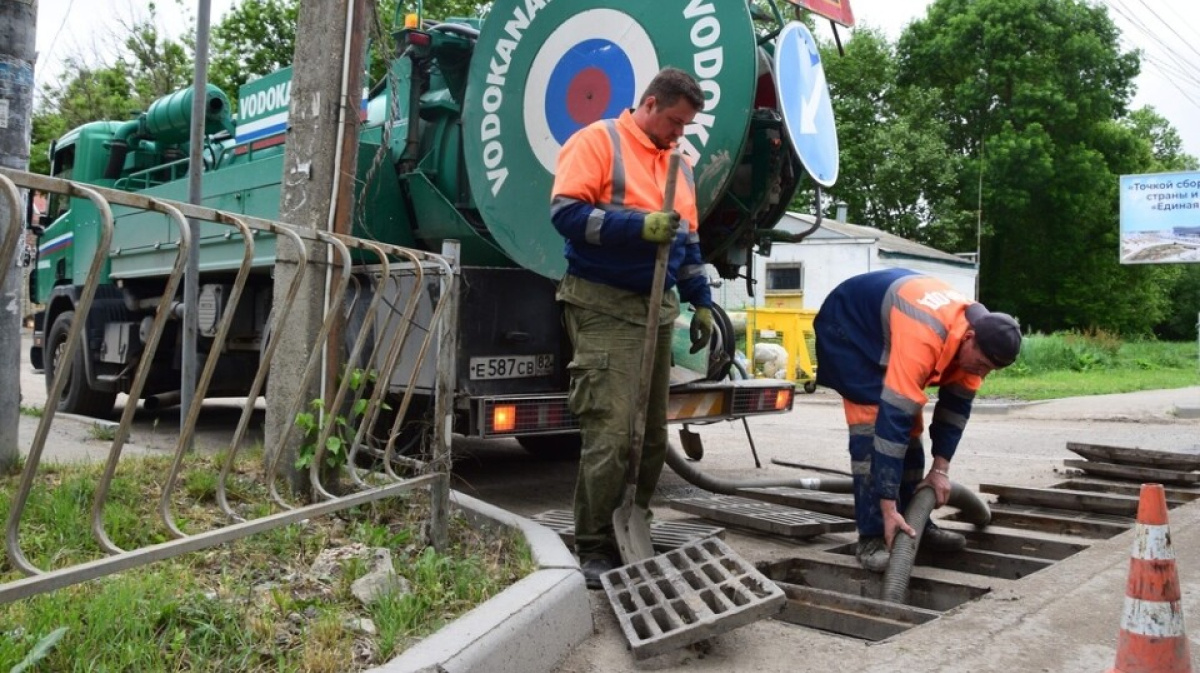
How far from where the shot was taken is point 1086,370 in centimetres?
2153

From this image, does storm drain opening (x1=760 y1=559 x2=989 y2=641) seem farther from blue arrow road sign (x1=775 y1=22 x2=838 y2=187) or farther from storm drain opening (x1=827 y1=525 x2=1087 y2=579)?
blue arrow road sign (x1=775 y1=22 x2=838 y2=187)

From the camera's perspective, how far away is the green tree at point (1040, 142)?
3497 cm

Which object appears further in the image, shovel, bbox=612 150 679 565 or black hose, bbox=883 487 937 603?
black hose, bbox=883 487 937 603

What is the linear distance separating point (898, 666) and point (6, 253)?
2484 millimetres

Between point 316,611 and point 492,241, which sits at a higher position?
point 492,241

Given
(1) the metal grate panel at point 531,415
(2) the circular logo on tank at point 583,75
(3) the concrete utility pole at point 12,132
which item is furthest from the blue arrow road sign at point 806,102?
(3) the concrete utility pole at point 12,132

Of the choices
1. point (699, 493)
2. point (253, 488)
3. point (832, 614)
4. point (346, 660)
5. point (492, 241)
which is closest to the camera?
point (346, 660)

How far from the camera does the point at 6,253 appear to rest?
2086 millimetres

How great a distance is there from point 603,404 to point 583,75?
1.90 metres

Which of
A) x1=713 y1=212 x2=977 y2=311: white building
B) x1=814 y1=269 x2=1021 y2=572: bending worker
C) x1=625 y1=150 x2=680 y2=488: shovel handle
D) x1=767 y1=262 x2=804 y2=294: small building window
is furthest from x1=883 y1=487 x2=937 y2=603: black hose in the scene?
x1=767 y1=262 x2=804 y2=294: small building window

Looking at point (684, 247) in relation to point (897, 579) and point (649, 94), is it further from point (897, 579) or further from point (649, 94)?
point (897, 579)

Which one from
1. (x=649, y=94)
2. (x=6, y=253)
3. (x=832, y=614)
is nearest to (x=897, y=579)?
(x=832, y=614)

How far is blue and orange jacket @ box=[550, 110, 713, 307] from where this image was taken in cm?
365

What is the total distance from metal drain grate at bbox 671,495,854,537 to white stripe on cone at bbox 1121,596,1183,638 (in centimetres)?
201
